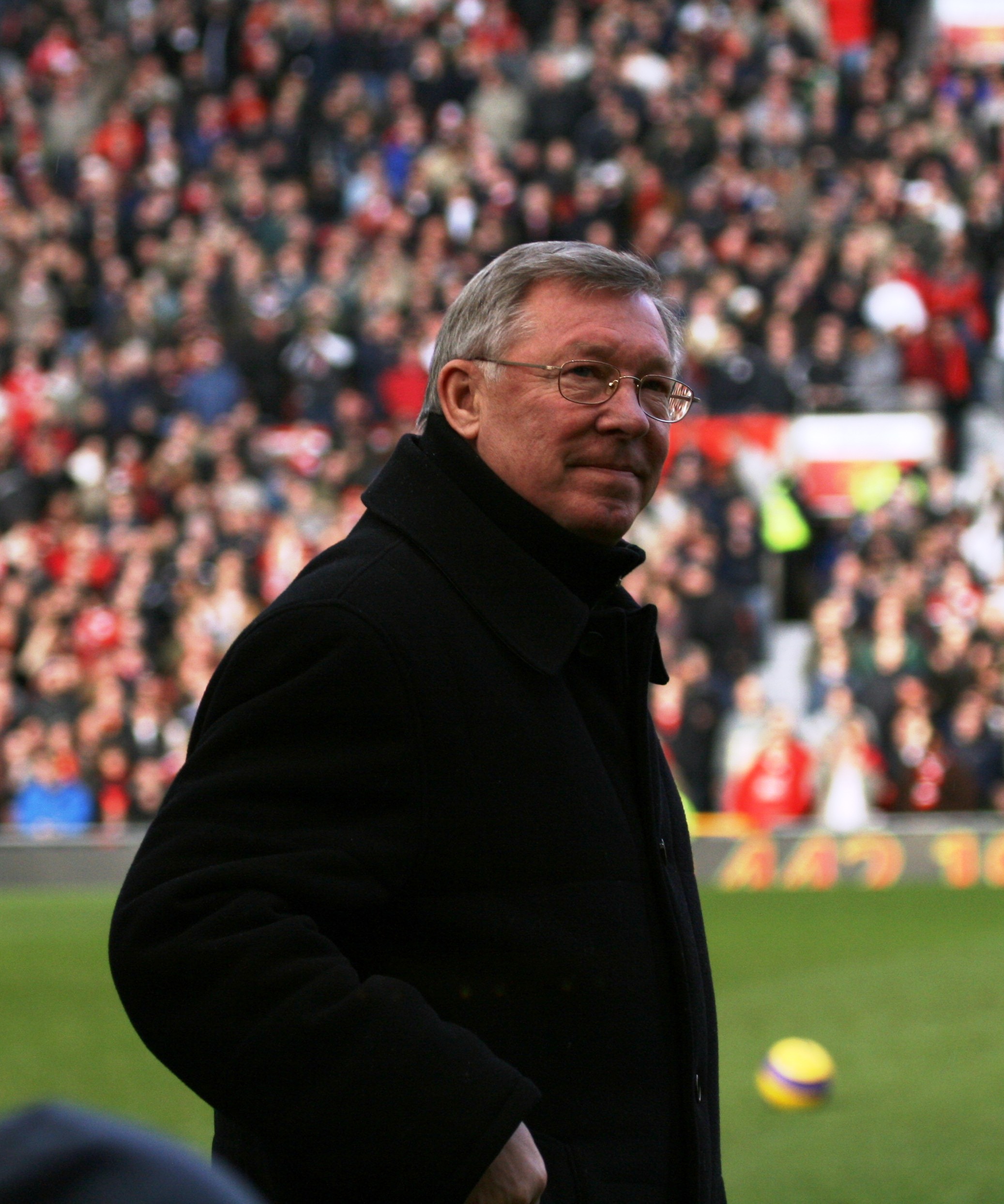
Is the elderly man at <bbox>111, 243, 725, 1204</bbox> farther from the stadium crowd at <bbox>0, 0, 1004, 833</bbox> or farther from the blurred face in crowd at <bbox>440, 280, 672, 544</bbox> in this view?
the stadium crowd at <bbox>0, 0, 1004, 833</bbox>

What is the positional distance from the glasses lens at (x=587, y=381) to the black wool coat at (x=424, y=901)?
0.17 metres

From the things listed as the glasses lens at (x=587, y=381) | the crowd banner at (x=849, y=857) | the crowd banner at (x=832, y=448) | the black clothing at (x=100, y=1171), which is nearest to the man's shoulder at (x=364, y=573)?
the glasses lens at (x=587, y=381)

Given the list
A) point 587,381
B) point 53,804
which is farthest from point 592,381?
point 53,804

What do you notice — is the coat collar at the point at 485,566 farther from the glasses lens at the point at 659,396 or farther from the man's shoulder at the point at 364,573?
the glasses lens at the point at 659,396

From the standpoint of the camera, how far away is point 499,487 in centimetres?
227

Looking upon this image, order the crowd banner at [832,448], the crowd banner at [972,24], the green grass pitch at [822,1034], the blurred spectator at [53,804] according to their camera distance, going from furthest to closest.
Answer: the crowd banner at [972,24] → the crowd banner at [832,448] → the blurred spectator at [53,804] → the green grass pitch at [822,1034]

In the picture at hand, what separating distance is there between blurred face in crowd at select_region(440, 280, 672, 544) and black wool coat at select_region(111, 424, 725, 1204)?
0.08m

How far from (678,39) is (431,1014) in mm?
18533

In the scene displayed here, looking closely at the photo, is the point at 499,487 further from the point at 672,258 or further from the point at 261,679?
the point at 672,258

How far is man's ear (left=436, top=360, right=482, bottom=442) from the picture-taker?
7.68 ft

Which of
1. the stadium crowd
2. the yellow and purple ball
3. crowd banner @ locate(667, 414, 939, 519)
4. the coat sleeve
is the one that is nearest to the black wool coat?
the coat sleeve

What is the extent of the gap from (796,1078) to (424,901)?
5.08m

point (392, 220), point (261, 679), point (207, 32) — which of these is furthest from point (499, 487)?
point (207, 32)

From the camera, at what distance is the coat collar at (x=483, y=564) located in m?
2.20
